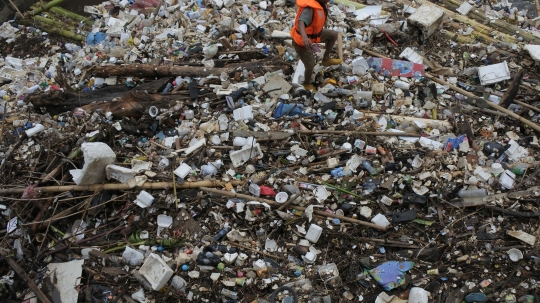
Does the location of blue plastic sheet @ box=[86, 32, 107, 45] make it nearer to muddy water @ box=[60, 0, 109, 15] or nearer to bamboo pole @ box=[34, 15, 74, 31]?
bamboo pole @ box=[34, 15, 74, 31]

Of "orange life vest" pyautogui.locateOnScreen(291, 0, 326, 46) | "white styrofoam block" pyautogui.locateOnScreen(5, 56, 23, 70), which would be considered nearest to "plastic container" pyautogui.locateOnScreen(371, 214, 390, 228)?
"orange life vest" pyautogui.locateOnScreen(291, 0, 326, 46)

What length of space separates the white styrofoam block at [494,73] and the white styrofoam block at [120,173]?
13.7 feet

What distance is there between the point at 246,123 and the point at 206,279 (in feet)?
5.63

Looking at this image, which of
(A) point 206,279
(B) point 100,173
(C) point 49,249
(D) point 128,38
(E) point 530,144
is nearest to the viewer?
(A) point 206,279

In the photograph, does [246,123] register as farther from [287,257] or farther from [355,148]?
[287,257]

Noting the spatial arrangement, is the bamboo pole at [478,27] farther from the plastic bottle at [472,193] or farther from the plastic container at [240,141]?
the plastic container at [240,141]

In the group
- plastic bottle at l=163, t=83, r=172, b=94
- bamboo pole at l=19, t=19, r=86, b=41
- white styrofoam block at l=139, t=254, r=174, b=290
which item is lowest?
white styrofoam block at l=139, t=254, r=174, b=290

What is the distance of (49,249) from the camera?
3568 mm

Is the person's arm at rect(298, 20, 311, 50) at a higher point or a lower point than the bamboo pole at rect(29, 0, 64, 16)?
higher

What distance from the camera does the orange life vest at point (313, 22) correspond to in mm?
3951

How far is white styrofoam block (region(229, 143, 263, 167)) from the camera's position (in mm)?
3926

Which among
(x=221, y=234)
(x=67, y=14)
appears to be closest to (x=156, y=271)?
(x=221, y=234)

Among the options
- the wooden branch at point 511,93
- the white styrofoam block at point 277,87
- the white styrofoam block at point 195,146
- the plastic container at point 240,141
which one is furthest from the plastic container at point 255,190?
the wooden branch at point 511,93

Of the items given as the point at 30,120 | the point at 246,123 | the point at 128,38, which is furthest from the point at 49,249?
the point at 128,38
